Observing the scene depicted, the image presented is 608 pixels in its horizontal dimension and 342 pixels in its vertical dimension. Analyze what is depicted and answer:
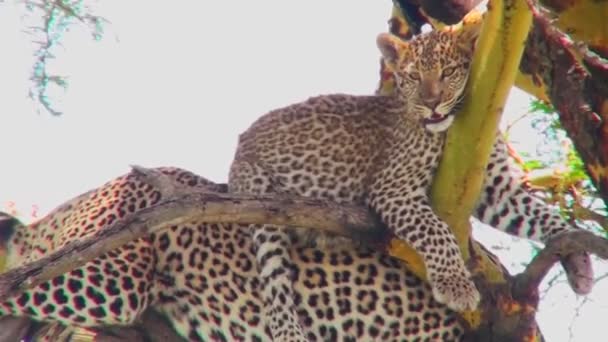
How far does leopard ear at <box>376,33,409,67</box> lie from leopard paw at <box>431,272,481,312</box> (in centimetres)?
179

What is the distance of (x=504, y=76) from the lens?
20.1 feet

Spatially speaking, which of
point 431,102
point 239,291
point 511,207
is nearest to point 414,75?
point 431,102

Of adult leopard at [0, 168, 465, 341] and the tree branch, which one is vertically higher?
the tree branch

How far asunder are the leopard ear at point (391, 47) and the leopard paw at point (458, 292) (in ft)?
5.86

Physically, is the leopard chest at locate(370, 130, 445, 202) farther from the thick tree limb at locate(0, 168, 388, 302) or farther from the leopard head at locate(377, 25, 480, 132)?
the thick tree limb at locate(0, 168, 388, 302)

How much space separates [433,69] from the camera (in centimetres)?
755

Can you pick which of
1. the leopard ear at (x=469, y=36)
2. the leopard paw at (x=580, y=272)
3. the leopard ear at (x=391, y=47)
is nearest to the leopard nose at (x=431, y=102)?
the leopard ear at (x=469, y=36)

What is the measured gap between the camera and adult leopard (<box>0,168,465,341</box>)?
7547 millimetres

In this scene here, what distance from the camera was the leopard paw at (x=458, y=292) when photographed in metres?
6.95

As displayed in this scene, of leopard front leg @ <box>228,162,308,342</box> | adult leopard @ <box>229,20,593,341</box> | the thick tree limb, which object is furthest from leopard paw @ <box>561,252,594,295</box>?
leopard front leg @ <box>228,162,308,342</box>

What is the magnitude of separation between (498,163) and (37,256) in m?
3.26

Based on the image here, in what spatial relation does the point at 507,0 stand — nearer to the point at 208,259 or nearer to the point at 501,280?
the point at 501,280

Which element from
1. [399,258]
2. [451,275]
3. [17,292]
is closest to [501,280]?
[451,275]

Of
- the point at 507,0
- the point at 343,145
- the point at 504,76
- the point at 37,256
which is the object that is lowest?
the point at 37,256
